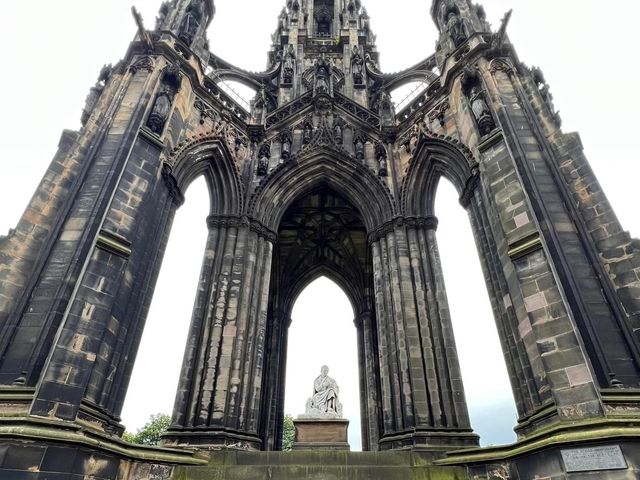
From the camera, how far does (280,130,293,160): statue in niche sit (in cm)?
1411

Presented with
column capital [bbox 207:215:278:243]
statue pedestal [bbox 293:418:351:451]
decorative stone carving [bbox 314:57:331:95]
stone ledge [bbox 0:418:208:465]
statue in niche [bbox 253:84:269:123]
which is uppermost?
decorative stone carving [bbox 314:57:331:95]

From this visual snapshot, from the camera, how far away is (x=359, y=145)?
14570 millimetres

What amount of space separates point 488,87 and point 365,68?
975cm

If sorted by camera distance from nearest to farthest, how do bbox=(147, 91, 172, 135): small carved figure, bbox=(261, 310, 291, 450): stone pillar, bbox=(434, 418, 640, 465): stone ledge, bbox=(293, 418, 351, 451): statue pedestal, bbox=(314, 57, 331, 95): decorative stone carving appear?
1. bbox=(434, 418, 640, 465): stone ledge
2. bbox=(293, 418, 351, 451): statue pedestal
3. bbox=(147, 91, 172, 135): small carved figure
4. bbox=(261, 310, 291, 450): stone pillar
5. bbox=(314, 57, 331, 95): decorative stone carving

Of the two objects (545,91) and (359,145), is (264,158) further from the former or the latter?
(545,91)

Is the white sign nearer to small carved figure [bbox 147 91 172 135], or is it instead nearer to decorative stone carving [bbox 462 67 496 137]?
decorative stone carving [bbox 462 67 496 137]

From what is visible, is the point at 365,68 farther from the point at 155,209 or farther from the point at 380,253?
the point at 155,209

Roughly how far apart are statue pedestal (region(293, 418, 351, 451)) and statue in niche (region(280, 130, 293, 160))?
8.26 meters

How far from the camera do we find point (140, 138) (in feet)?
32.4

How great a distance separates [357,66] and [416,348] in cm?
1393

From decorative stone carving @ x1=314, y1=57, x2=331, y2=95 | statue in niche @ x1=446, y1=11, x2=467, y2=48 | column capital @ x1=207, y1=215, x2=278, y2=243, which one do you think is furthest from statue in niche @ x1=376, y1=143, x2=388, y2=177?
column capital @ x1=207, y1=215, x2=278, y2=243

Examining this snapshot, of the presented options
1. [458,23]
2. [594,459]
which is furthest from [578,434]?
[458,23]

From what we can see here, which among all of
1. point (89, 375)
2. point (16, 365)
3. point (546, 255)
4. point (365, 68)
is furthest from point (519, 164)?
point (365, 68)

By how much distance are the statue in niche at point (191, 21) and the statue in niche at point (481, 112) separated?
906 centimetres
